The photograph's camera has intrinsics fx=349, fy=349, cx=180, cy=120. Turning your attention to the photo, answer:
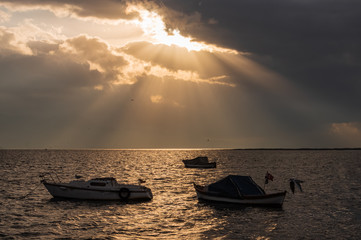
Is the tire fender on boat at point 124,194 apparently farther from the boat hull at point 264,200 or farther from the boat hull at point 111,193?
the boat hull at point 264,200

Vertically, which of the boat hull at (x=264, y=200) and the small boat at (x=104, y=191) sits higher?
the small boat at (x=104, y=191)

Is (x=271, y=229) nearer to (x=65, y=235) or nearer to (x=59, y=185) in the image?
(x=65, y=235)

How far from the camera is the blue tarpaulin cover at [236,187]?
4059cm

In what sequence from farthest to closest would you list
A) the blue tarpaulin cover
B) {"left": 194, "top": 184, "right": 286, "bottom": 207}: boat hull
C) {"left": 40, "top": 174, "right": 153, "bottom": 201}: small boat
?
{"left": 40, "top": 174, "right": 153, "bottom": 201}: small boat < the blue tarpaulin cover < {"left": 194, "top": 184, "right": 286, "bottom": 207}: boat hull

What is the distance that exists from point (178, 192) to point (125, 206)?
14.6 meters

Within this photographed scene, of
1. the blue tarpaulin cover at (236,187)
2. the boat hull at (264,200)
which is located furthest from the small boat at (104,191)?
the boat hull at (264,200)

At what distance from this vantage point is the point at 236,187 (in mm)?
40844

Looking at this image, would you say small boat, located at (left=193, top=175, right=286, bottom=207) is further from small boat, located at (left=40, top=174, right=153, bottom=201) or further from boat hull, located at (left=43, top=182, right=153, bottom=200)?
small boat, located at (left=40, top=174, right=153, bottom=201)

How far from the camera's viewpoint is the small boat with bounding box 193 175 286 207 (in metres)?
40.0

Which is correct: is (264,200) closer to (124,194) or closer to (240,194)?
(240,194)

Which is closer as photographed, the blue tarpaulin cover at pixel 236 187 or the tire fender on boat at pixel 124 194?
the blue tarpaulin cover at pixel 236 187

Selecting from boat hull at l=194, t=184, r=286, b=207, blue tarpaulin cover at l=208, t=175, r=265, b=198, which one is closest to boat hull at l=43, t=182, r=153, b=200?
blue tarpaulin cover at l=208, t=175, r=265, b=198

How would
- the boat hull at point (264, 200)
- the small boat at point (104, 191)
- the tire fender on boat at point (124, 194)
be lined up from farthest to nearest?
the small boat at point (104, 191), the tire fender on boat at point (124, 194), the boat hull at point (264, 200)

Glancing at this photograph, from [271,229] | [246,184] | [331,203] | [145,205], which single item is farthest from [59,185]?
[331,203]
